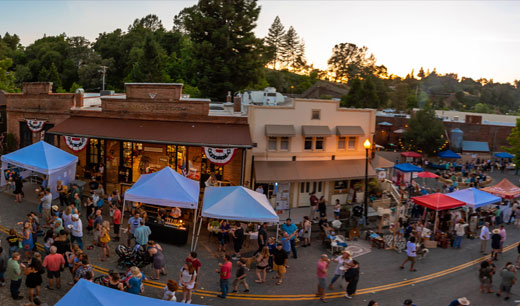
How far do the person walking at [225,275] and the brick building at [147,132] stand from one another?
377 inches

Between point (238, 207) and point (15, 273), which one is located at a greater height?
point (238, 207)

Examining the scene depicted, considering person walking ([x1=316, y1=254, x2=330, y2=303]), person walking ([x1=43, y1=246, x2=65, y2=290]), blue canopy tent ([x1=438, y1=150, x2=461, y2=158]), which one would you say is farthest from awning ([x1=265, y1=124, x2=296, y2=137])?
blue canopy tent ([x1=438, y1=150, x2=461, y2=158])

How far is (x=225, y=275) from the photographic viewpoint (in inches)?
471

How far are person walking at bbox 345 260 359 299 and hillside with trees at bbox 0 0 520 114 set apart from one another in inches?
1261

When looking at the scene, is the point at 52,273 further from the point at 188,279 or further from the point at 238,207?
the point at 238,207

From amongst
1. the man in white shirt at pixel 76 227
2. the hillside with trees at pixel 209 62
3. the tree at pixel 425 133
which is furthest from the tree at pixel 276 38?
the man in white shirt at pixel 76 227

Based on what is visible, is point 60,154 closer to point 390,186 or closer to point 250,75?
point 390,186

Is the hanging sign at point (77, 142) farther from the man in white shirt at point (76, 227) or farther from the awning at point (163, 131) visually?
the man in white shirt at point (76, 227)

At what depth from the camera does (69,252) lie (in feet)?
40.0

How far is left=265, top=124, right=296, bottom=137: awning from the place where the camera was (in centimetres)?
2270

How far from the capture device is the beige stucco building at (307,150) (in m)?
22.8

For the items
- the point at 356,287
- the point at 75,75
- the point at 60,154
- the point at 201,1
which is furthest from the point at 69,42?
the point at 356,287

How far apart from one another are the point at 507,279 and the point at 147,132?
761 inches

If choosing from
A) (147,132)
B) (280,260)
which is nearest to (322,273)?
(280,260)
